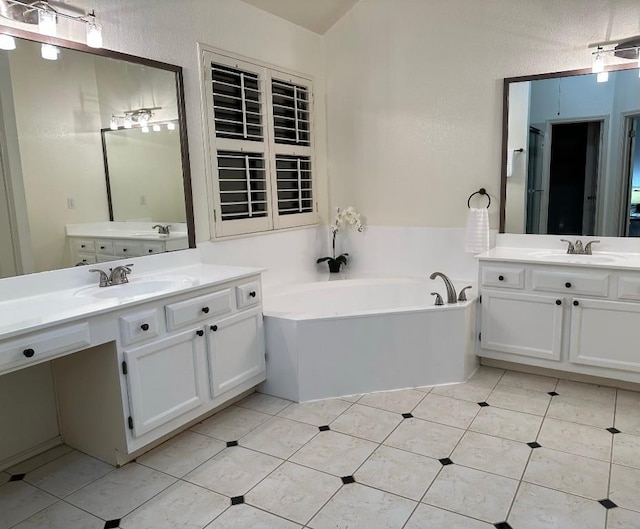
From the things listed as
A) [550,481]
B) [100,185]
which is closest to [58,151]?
[100,185]

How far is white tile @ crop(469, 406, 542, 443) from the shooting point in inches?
99.0

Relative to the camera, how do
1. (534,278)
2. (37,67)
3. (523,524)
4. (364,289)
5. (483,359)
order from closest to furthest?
(523,524) → (37,67) → (534,278) → (483,359) → (364,289)

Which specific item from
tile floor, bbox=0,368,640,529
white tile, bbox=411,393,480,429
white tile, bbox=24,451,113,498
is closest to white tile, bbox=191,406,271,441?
tile floor, bbox=0,368,640,529

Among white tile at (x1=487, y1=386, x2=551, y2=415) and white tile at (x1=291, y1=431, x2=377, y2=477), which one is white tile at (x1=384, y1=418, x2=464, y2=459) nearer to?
white tile at (x1=291, y1=431, x2=377, y2=477)

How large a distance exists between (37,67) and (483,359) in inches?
124

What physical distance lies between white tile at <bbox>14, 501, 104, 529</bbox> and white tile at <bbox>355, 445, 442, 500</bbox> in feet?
3.62

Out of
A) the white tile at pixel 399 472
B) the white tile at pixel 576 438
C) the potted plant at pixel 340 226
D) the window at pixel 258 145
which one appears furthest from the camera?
the potted plant at pixel 340 226

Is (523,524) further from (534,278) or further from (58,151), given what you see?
(58,151)

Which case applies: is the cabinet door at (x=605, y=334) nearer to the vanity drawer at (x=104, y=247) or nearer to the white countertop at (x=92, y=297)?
the white countertop at (x=92, y=297)

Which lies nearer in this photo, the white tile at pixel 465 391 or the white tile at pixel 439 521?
the white tile at pixel 439 521

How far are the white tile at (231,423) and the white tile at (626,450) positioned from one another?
176cm

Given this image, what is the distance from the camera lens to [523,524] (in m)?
1.86

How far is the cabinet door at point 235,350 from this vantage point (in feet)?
8.63

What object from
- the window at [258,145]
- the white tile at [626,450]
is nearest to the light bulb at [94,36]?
the window at [258,145]
